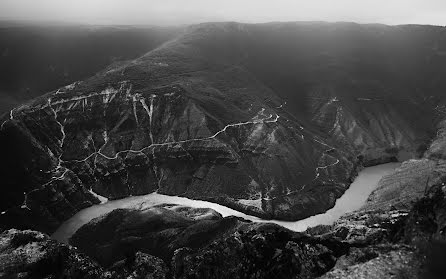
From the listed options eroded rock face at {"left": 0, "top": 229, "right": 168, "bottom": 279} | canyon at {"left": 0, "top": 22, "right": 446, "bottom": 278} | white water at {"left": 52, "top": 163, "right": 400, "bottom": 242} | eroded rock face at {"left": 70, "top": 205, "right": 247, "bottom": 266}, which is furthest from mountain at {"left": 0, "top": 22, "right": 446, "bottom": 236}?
eroded rock face at {"left": 0, "top": 229, "right": 168, "bottom": 279}

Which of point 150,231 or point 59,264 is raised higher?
point 59,264

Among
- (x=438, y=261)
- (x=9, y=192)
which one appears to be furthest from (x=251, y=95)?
(x=438, y=261)

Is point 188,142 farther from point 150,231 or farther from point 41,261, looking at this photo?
point 41,261

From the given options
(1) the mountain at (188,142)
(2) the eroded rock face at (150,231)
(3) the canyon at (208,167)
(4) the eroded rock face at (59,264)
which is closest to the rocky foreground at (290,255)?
(4) the eroded rock face at (59,264)

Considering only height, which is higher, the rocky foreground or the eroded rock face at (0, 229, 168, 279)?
the rocky foreground

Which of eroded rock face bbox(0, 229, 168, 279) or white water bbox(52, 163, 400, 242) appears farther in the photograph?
white water bbox(52, 163, 400, 242)

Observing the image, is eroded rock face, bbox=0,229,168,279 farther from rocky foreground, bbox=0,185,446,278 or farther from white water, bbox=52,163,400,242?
white water, bbox=52,163,400,242

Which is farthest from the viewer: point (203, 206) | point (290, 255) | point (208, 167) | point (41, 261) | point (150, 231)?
point (208, 167)

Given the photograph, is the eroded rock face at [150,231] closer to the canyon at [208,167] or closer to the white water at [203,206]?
the canyon at [208,167]

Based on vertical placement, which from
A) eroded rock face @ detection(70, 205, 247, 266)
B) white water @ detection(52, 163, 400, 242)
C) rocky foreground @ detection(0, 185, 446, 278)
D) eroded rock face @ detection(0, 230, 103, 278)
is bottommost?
white water @ detection(52, 163, 400, 242)

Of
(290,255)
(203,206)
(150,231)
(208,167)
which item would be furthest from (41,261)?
(208,167)
